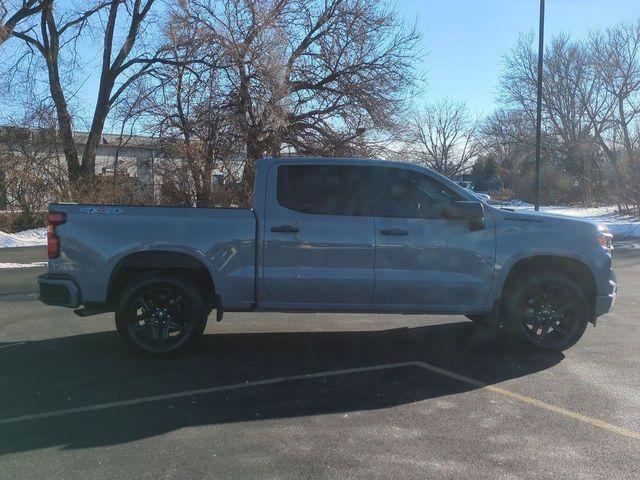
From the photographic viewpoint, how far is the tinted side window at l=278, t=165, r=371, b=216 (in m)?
6.25

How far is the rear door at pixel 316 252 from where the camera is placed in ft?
20.0

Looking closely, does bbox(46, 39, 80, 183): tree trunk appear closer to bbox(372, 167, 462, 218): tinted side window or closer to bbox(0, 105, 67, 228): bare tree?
bbox(0, 105, 67, 228): bare tree

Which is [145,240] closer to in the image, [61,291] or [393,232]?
[61,291]

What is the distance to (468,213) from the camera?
19.7 ft

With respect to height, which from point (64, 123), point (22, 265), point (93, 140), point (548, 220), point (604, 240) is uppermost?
point (64, 123)

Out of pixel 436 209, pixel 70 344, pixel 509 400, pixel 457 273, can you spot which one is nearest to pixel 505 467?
pixel 509 400

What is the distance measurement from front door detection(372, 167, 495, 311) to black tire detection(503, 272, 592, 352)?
0.44 meters

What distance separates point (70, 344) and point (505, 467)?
5095mm

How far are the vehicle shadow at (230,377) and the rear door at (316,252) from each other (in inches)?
28.2

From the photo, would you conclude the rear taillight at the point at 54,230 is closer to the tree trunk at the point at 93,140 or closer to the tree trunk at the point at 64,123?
the tree trunk at the point at 64,123

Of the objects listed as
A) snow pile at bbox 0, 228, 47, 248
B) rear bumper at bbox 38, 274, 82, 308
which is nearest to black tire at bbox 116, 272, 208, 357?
rear bumper at bbox 38, 274, 82, 308

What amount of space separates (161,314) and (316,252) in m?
1.79

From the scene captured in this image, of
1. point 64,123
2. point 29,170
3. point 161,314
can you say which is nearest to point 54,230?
point 161,314

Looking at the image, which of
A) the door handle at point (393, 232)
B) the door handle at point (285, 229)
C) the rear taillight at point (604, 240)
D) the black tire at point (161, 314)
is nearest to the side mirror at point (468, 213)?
the door handle at point (393, 232)
